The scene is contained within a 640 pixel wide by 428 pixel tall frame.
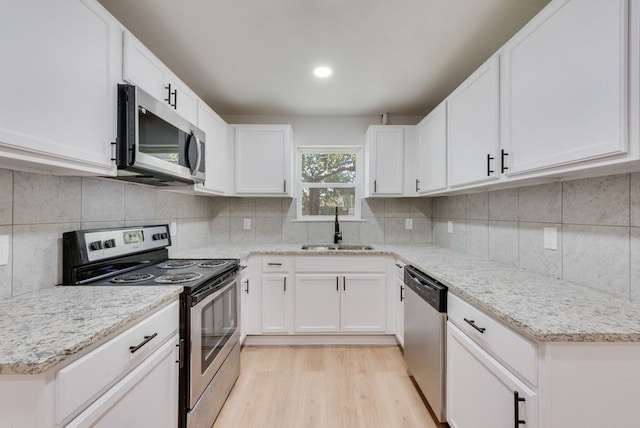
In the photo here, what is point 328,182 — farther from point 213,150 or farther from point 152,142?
point 152,142

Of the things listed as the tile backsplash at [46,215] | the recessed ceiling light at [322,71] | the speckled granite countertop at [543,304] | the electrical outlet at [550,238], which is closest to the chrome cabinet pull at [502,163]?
the electrical outlet at [550,238]

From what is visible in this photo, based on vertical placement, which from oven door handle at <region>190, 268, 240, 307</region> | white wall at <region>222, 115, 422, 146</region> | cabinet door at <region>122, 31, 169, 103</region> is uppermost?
white wall at <region>222, 115, 422, 146</region>

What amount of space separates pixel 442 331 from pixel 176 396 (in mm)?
1390

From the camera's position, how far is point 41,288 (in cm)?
130

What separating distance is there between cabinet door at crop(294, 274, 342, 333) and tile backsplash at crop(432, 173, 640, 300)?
4.18 ft

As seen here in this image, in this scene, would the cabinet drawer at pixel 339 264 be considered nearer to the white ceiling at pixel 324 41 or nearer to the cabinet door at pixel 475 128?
the cabinet door at pixel 475 128

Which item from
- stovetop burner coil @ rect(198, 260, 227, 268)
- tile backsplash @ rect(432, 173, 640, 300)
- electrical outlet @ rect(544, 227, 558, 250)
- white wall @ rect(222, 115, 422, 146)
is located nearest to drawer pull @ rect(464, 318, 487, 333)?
tile backsplash @ rect(432, 173, 640, 300)

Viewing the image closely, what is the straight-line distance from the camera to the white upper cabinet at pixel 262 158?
2.91 m

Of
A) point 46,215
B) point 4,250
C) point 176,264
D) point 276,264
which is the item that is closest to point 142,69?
point 46,215

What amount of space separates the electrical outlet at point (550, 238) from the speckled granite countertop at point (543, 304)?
0.17m

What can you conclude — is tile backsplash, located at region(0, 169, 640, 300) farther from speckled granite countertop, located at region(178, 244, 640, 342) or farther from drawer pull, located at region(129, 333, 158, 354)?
drawer pull, located at region(129, 333, 158, 354)

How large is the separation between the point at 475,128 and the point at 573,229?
77 cm

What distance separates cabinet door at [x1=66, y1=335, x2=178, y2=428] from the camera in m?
0.88

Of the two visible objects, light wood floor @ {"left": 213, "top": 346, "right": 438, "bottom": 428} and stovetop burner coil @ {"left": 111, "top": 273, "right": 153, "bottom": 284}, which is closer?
stovetop burner coil @ {"left": 111, "top": 273, "right": 153, "bottom": 284}
